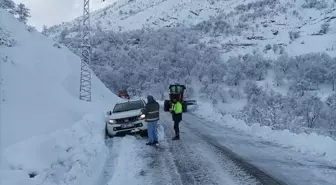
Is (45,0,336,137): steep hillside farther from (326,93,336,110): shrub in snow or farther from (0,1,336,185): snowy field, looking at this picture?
(0,1,336,185): snowy field

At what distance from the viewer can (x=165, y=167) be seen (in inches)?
403

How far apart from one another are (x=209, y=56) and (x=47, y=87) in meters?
61.5

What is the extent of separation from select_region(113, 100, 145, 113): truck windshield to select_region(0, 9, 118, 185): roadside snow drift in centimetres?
114

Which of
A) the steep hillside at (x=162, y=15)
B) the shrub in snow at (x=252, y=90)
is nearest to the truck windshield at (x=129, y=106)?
the shrub in snow at (x=252, y=90)

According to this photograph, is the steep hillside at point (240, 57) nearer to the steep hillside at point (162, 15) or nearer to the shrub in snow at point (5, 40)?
the steep hillside at point (162, 15)

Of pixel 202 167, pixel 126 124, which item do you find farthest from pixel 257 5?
pixel 202 167

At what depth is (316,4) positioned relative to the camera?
100 metres

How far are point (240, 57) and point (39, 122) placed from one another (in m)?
69.1

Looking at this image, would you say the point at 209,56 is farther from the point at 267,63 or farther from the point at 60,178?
the point at 60,178

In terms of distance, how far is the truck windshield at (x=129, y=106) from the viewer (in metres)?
17.6

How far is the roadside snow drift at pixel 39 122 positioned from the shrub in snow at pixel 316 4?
82047 mm

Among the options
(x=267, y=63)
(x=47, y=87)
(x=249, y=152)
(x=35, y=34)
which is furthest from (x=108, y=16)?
(x=249, y=152)

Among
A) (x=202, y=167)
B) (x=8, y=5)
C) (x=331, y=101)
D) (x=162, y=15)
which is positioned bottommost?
(x=202, y=167)

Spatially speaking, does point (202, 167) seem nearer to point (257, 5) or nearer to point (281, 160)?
point (281, 160)
